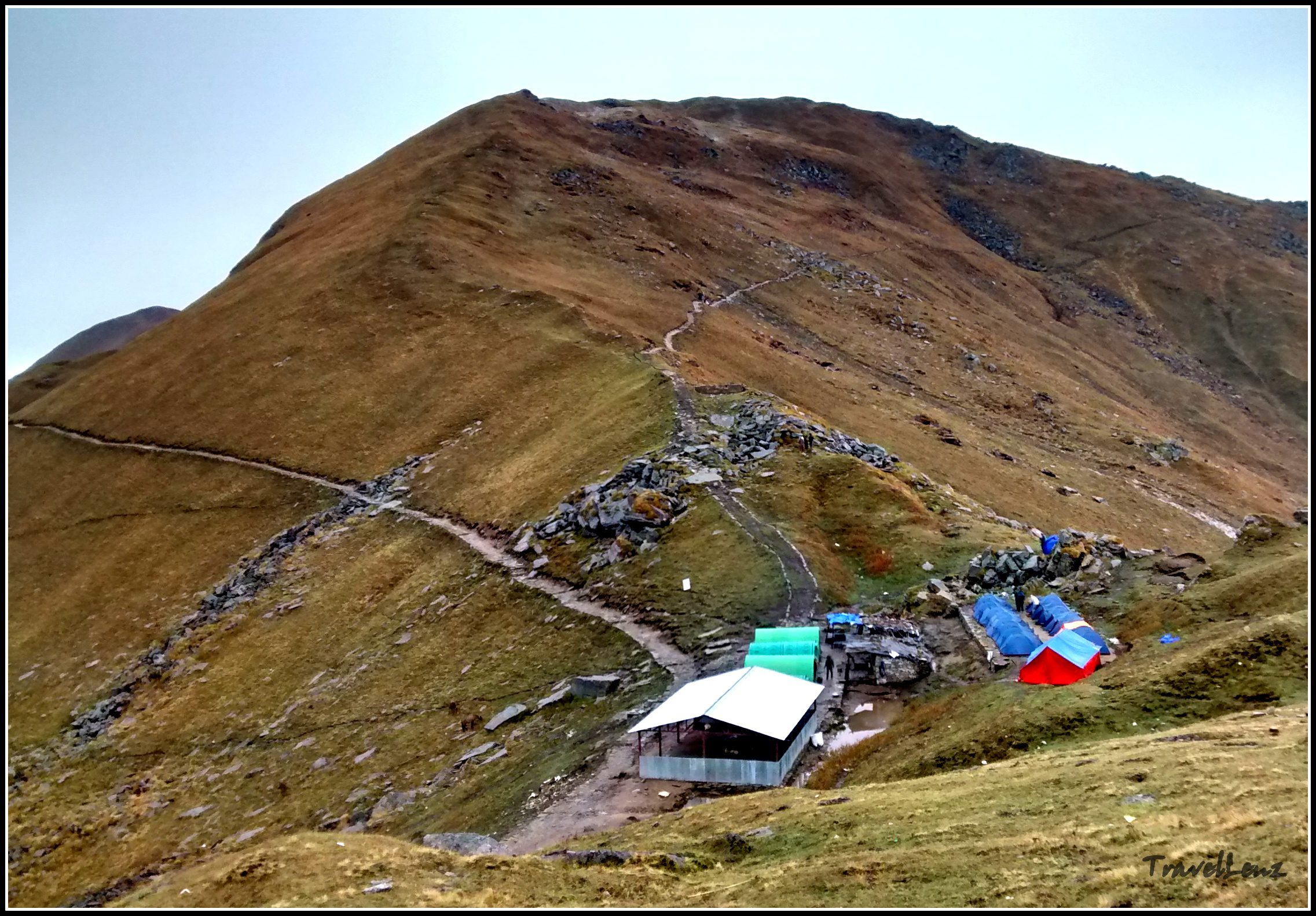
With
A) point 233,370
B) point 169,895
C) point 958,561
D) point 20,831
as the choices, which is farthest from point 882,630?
point 233,370

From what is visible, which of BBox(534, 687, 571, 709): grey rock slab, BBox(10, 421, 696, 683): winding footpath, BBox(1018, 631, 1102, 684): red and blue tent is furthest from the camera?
BBox(10, 421, 696, 683): winding footpath

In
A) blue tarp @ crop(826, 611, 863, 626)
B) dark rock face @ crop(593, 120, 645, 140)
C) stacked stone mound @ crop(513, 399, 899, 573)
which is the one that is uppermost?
dark rock face @ crop(593, 120, 645, 140)

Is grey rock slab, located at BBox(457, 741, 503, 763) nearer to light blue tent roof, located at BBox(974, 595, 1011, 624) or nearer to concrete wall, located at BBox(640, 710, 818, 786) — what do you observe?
concrete wall, located at BBox(640, 710, 818, 786)

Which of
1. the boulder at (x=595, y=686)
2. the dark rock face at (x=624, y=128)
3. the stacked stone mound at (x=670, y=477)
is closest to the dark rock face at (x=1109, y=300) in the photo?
the dark rock face at (x=624, y=128)

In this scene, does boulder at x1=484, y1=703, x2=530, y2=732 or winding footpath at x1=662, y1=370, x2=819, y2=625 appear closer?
boulder at x1=484, y1=703, x2=530, y2=732

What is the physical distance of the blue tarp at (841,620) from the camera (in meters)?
37.1

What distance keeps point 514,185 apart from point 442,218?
19.5 metres

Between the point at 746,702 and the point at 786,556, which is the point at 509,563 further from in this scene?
the point at 746,702

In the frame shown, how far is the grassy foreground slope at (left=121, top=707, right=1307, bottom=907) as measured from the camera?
14.6 m

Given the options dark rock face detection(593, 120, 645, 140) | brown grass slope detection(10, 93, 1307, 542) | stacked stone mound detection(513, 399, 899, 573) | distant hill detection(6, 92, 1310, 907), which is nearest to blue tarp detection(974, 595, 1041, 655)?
distant hill detection(6, 92, 1310, 907)

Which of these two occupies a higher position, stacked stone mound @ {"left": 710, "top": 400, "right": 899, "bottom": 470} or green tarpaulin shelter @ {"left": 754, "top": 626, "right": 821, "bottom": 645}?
stacked stone mound @ {"left": 710, "top": 400, "right": 899, "bottom": 470}

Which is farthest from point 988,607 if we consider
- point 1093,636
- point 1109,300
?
point 1109,300

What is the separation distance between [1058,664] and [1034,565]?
1118cm

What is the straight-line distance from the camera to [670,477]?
5016 centimetres
